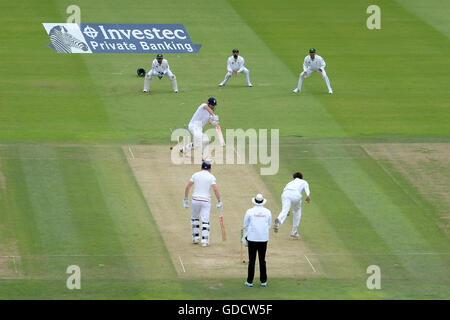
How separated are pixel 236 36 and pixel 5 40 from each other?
10.7 meters

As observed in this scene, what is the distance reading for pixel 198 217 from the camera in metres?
22.8

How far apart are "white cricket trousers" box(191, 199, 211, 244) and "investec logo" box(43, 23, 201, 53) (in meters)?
22.6

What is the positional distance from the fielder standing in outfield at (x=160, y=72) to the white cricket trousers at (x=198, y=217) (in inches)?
621

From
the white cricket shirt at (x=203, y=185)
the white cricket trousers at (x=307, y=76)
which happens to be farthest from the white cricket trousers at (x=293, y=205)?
the white cricket trousers at (x=307, y=76)

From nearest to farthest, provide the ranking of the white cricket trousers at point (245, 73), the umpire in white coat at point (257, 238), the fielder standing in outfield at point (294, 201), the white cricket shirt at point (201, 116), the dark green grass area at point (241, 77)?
the umpire in white coat at point (257, 238)
the fielder standing in outfield at point (294, 201)
the white cricket shirt at point (201, 116)
the dark green grass area at point (241, 77)
the white cricket trousers at point (245, 73)

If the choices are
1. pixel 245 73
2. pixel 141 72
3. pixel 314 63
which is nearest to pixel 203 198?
pixel 314 63

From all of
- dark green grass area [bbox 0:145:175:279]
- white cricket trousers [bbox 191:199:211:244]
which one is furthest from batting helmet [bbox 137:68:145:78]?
white cricket trousers [bbox 191:199:211:244]

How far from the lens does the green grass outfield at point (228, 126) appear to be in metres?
21.5

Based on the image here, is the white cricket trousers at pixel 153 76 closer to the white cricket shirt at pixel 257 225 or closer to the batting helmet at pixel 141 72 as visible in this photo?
the batting helmet at pixel 141 72

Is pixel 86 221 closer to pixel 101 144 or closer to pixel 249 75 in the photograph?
pixel 101 144

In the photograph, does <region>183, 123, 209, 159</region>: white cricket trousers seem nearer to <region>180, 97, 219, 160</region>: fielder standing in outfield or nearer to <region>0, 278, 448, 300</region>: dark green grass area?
<region>180, 97, 219, 160</region>: fielder standing in outfield

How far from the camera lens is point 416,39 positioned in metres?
47.7
